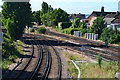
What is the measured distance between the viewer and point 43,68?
68.6 feet

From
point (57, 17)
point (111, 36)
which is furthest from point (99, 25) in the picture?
point (57, 17)

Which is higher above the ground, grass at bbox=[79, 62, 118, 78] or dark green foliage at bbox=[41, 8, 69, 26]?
dark green foliage at bbox=[41, 8, 69, 26]

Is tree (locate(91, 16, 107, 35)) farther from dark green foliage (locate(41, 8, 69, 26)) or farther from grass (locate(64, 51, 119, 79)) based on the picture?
dark green foliage (locate(41, 8, 69, 26))

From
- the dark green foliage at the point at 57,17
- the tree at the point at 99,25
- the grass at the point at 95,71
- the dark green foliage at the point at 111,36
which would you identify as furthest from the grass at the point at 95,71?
the dark green foliage at the point at 57,17

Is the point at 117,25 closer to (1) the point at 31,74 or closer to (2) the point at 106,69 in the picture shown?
(2) the point at 106,69

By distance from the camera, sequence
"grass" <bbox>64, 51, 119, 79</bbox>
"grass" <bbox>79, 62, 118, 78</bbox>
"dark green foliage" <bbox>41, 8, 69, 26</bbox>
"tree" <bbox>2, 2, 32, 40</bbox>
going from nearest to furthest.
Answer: "grass" <bbox>79, 62, 118, 78</bbox>
"grass" <bbox>64, 51, 119, 79</bbox>
"tree" <bbox>2, 2, 32, 40</bbox>
"dark green foliage" <bbox>41, 8, 69, 26</bbox>

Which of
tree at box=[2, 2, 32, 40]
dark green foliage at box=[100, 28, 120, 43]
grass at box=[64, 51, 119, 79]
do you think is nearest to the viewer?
grass at box=[64, 51, 119, 79]

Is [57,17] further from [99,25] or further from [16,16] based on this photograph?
[16,16]

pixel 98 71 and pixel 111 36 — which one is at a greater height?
pixel 111 36

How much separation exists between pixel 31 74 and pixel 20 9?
81.1ft

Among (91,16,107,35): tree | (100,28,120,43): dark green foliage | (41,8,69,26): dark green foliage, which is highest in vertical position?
(41,8,69,26): dark green foliage

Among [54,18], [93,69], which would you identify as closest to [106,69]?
[93,69]

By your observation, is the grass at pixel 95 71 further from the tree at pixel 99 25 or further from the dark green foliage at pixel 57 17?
the dark green foliage at pixel 57 17

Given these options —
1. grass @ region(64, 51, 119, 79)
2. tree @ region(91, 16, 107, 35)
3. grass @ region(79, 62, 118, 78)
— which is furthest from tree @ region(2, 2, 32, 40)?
grass @ region(79, 62, 118, 78)
